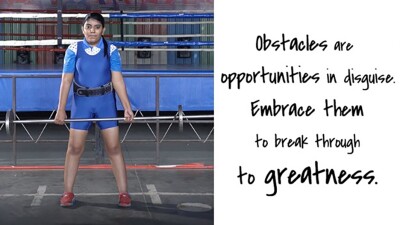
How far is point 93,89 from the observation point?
6141 mm

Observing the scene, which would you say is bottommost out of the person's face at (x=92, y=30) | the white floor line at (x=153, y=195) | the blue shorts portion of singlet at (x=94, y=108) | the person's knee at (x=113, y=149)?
the white floor line at (x=153, y=195)

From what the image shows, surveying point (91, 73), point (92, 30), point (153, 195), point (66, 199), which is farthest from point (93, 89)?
point (153, 195)

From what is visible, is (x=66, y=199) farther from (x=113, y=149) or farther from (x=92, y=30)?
(x=92, y=30)

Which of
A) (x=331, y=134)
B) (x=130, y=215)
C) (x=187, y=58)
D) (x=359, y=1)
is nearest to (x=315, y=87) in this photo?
(x=331, y=134)

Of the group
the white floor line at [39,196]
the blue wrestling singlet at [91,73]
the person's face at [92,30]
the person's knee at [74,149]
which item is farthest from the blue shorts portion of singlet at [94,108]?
the white floor line at [39,196]

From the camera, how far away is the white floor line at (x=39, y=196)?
6355 mm

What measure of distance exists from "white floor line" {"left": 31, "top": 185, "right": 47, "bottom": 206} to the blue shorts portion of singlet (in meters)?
0.76

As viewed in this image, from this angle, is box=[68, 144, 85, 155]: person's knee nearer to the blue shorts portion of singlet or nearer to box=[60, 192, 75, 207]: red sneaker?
the blue shorts portion of singlet

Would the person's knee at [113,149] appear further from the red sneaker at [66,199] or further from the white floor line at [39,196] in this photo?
the white floor line at [39,196]

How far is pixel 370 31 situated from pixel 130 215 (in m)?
3.34

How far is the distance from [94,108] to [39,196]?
1.09 meters

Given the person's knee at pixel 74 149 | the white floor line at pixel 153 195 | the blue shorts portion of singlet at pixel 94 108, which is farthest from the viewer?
the white floor line at pixel 153 195

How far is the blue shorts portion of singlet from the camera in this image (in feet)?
20.2

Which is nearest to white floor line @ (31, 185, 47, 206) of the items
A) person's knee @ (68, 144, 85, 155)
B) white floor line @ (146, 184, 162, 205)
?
person's knee @ (68, 144, 85, 155)
